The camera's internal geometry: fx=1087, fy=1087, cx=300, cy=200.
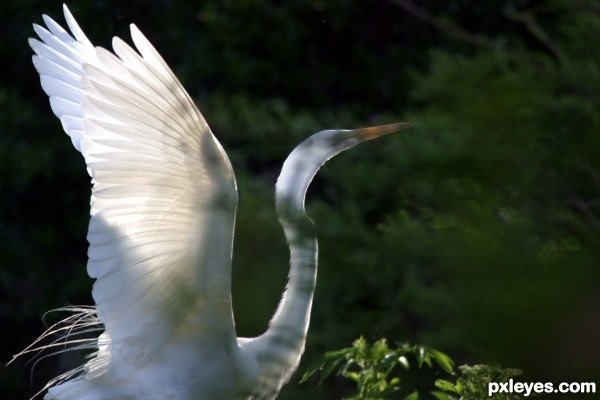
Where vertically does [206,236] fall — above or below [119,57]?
below

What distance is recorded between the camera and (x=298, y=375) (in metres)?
2.83

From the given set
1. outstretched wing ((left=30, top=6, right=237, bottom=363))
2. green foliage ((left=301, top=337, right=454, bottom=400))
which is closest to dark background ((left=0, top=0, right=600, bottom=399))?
green foliage ((left=301, top=337, right=454, bottom=400))

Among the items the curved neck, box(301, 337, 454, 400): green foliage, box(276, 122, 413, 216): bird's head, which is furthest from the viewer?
box(276, 122, 413, 216): bird's head

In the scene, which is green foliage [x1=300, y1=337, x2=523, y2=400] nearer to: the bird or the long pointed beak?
the bird

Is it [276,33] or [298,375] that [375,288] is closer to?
[298,375]

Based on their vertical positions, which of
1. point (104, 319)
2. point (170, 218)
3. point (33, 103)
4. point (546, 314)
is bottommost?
point (33, 103)

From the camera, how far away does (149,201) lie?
1837 mm

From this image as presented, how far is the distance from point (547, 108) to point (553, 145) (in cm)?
3

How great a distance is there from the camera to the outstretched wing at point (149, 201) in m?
1.75

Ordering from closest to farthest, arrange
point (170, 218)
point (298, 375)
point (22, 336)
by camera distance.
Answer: point (170, 218) → point (298, 375) → point (22, 336)

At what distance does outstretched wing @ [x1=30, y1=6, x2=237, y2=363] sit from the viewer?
175 centimetres

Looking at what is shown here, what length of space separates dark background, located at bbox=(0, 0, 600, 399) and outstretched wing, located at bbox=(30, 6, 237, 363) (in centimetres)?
16

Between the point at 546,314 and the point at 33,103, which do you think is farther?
the point at 33,103

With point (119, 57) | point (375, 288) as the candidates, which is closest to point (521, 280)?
point (375, 288)
